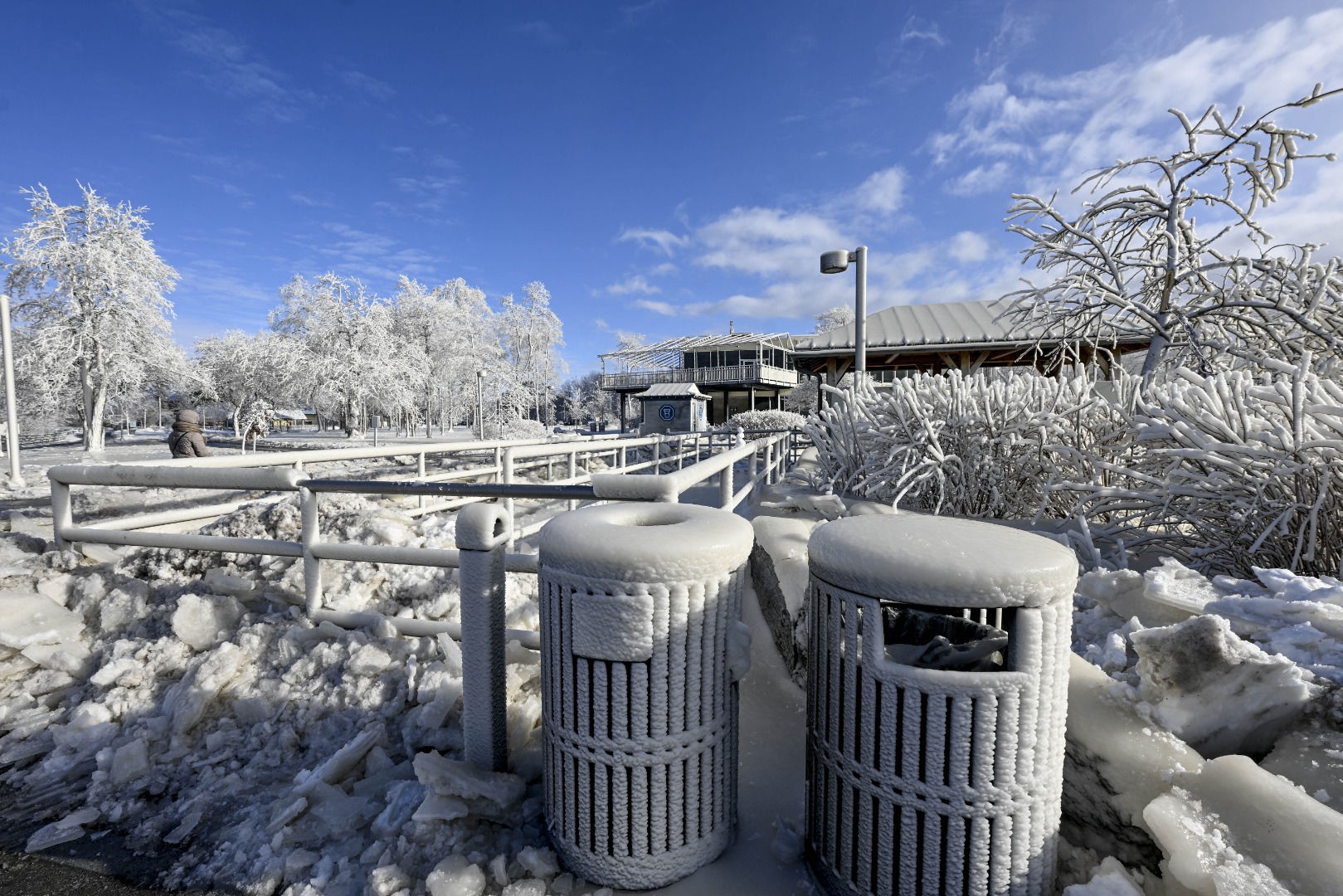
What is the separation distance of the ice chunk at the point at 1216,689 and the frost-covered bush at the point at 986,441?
2158 mm

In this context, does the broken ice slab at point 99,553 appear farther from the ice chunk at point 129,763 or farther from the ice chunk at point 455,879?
the ice chunk at point 455,879

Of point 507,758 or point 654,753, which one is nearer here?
point 654,753

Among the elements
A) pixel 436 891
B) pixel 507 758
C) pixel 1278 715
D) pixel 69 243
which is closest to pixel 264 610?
pixel 507 758

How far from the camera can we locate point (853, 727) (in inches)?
56.9

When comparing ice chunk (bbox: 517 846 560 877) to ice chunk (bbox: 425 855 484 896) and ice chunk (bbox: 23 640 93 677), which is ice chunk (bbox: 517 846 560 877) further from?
ice chunk (bbox: 23 640 93 677)

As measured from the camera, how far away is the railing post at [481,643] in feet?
6.18

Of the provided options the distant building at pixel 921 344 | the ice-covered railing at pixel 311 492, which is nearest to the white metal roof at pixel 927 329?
the distant building at pixel 921 344

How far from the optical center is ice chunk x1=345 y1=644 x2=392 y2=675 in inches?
92.7

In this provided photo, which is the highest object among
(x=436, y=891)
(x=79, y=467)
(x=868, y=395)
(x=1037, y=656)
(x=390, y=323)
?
(x=390, y=323)

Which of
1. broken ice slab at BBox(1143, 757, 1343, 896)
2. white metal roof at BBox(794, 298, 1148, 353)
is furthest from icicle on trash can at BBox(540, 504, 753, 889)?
white metal roof at BBox(794, 298, 1148, 353)

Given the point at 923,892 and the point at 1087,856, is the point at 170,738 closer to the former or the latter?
the point at 923,892

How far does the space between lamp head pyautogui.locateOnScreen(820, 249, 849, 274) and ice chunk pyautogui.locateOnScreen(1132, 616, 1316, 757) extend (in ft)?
21.7

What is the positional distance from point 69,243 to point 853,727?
106 feet

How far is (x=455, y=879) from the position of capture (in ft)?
4.84
